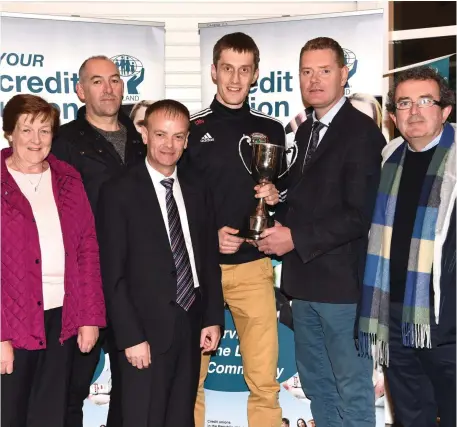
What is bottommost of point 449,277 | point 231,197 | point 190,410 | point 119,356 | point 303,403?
point 303,403

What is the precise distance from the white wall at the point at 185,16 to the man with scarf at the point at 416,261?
202cm

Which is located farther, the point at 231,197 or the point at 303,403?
the point at 303,403

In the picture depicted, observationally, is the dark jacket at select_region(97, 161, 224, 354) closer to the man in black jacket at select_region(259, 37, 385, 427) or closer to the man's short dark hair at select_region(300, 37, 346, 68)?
the man in black jacket at select_region(259, 37, 385, 427)

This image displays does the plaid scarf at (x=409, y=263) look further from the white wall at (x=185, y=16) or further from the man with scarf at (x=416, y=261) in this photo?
the white wall at (x=185, y=16)

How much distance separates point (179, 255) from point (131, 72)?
189 centimetres

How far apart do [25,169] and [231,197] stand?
4.11 feet

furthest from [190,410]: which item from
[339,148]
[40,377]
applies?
[339,148]

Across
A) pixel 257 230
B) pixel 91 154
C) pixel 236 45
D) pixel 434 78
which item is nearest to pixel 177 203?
pixel 257 230

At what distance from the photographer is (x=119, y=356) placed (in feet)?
12.3

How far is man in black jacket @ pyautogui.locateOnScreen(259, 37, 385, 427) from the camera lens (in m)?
3.99

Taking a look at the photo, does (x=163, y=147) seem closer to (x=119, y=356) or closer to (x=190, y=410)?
(x=119, y=356)

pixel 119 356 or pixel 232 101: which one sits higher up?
pixel 232 101

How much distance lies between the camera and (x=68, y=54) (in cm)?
504

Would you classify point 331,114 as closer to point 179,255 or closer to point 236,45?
point 236,45
